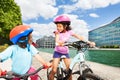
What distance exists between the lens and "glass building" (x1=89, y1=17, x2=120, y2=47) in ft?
380

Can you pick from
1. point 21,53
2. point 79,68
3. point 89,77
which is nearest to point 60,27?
point 79,68

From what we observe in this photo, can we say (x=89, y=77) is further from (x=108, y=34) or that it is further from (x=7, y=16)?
(x=108, y=34)

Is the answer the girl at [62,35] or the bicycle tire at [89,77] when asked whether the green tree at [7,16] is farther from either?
the bicycle tire at [89,77]

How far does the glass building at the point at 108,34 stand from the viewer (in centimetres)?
11575

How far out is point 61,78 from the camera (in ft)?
19.2

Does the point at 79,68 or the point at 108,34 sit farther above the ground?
the point at 108,34

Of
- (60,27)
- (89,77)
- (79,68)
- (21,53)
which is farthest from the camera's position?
(60,27)

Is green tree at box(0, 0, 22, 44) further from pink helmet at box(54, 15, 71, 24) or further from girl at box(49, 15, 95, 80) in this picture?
pink helmet at box(54, 15, 71, 24)

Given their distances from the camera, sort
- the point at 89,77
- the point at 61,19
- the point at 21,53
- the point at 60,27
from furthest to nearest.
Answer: the point at 60,27 < the point at 61,19 < the point at 89,77 < the point at 21,53

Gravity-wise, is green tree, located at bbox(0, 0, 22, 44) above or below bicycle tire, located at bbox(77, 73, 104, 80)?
above

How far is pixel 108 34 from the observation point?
12744 cm

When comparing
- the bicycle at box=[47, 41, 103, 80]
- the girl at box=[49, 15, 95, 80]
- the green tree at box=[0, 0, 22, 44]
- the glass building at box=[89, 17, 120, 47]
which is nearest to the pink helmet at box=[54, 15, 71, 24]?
the girl at box=[49, 15, 95, 80]

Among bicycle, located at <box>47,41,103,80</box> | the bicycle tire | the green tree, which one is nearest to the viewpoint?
the bicycle tire

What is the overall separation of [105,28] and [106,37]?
431cm
